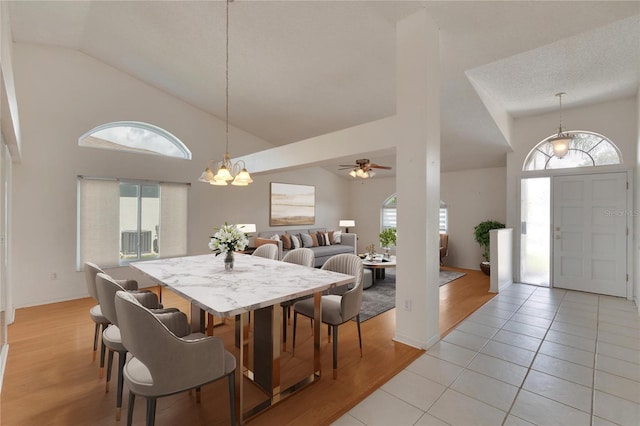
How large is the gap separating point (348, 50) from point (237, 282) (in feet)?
9.93

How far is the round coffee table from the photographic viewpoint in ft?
17.5

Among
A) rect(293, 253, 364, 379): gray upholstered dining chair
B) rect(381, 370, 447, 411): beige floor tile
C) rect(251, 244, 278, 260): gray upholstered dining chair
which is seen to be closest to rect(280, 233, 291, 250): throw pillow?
rect(251, 244, 278, 260): gray upholstered dining chair

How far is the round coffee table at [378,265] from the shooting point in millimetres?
5320

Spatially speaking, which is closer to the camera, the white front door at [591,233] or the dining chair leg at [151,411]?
the dining chair leg at [151,411]

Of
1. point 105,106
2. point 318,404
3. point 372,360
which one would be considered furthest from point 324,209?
point 318,404

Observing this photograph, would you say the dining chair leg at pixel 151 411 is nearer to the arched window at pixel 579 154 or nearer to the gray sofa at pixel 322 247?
the gray sofa at pixel 322 247

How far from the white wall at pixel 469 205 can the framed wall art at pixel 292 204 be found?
3534 mm

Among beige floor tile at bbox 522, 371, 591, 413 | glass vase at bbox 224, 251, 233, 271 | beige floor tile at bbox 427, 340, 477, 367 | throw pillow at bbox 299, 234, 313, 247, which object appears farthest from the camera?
throw pillow at bbox 299, 234, 313, 247

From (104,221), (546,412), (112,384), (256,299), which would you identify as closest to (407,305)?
(546,412)

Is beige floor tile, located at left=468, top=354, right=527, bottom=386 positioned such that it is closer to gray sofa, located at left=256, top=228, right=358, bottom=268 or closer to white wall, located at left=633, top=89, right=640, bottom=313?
white wall, located at left=633, top=89, right=640, bottom=313

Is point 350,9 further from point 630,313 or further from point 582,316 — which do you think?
point 630,313

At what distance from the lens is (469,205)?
7047mm

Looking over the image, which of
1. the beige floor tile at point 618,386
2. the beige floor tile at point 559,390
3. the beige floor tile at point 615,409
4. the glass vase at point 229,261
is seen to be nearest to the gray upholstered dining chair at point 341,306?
the glass vase at point 229,261

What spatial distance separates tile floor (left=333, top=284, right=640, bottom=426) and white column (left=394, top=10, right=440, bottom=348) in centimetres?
37
